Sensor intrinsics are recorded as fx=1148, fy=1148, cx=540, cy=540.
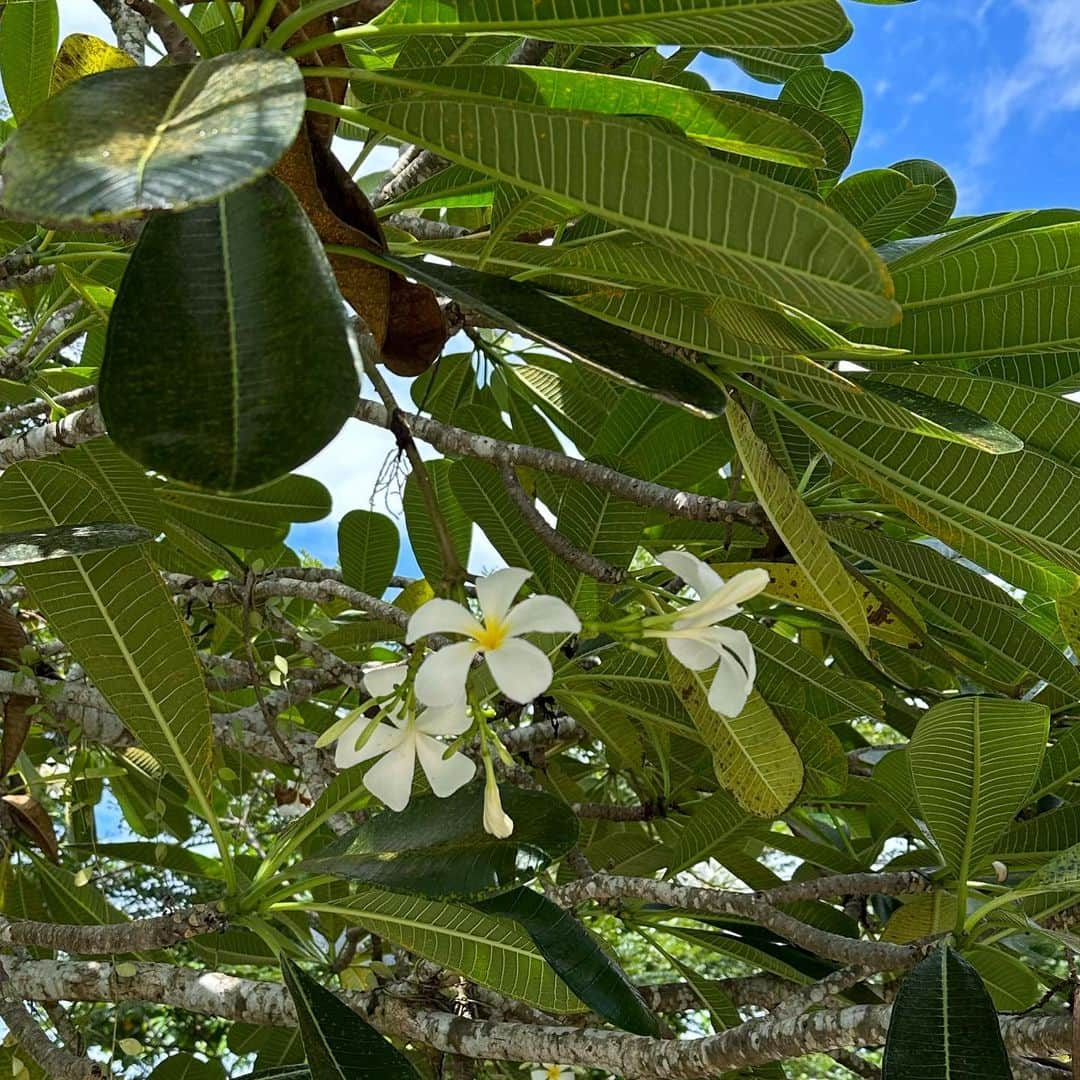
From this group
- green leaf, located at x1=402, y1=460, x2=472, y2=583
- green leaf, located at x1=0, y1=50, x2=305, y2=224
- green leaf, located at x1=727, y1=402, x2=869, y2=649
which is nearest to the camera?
green leaf, located at x1=0, y1=50, x2=305, y2=224

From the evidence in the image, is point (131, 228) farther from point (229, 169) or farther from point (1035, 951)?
point (1035, 951)

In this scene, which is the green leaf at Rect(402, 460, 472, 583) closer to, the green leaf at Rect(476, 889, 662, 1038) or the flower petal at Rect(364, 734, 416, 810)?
the green leaf at Rect(476, 889, 662, 1038)

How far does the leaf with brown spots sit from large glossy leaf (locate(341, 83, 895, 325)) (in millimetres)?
1287

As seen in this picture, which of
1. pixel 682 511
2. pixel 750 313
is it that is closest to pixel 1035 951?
pixel 682 511

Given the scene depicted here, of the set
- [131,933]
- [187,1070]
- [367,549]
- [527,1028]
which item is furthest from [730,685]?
[367,549]

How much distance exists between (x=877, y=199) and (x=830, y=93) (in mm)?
255

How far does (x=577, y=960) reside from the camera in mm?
1015

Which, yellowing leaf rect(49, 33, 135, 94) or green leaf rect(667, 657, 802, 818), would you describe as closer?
yellowing leaf rect(49, 33, 135, 94)

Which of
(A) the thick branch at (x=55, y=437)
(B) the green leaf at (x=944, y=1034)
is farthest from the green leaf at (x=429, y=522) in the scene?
(B) the green leaf at (x=944, y=1034)

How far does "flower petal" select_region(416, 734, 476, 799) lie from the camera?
2.84 feet

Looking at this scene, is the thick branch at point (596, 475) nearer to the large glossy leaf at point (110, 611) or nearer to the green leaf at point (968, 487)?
the green leaf at point (968, 487)

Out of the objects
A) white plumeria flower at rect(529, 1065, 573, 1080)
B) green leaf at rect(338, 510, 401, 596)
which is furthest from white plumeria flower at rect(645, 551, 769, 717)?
green leaf at rect(338, 510, 401, 596)

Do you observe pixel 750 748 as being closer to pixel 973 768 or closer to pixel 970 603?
pixel 973 768

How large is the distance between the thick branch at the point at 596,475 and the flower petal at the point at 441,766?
1.29 feet
